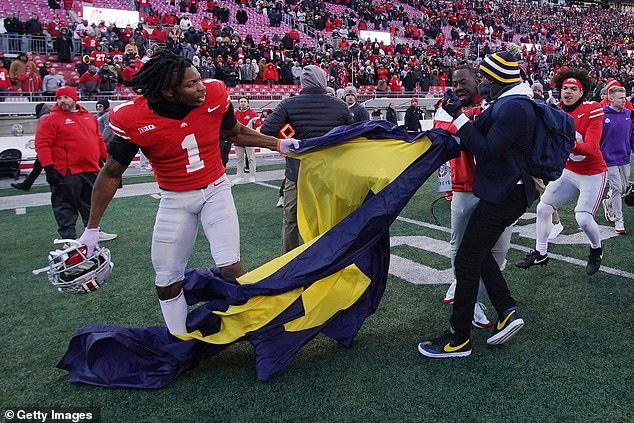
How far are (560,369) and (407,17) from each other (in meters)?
37.6

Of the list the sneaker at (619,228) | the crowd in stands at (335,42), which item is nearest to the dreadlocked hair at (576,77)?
the sneaker at (619,228)

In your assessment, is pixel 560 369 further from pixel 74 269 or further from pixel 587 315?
pixel 74 269

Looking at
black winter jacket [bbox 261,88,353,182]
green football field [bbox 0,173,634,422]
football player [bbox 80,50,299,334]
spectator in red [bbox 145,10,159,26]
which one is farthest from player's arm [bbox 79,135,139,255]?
spectator in red [bbox 145,10,159,26]

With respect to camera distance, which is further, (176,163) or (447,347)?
(447,347)

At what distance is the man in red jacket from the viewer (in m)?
6.28

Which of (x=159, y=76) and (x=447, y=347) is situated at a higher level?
(x=159, y=76)

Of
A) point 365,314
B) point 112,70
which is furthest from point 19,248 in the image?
point 112,70

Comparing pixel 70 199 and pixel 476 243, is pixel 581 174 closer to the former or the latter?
pixel 476 243

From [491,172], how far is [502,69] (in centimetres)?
64

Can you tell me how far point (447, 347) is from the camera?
3.68 metres

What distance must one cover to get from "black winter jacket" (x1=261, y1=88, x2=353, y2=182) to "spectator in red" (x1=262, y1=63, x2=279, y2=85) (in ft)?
55.8

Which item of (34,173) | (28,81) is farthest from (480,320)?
(28,81)

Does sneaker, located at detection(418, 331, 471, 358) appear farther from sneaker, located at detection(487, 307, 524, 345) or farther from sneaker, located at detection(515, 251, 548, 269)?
sneaker, located at detection(515, 251, 548, 269)

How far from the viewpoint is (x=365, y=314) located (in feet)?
12.7
